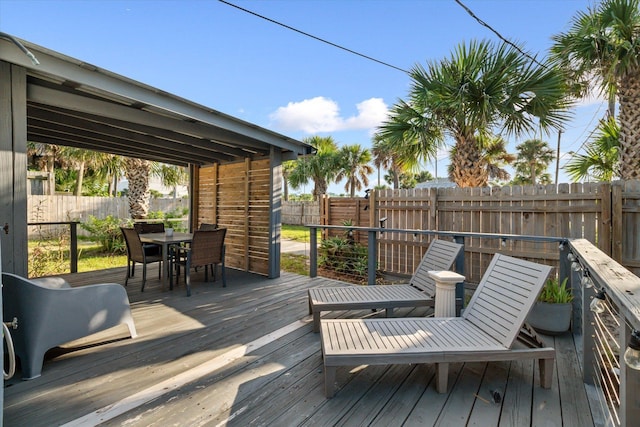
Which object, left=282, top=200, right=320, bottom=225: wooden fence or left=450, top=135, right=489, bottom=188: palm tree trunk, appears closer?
left=450, top=135, right=489, bottom=188: palm tree trunk

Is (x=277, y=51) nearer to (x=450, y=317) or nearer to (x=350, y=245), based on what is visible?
(x=350, y=245)

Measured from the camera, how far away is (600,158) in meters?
5.67

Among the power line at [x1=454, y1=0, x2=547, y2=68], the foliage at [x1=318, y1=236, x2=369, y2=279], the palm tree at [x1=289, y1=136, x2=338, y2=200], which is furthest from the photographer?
the palm tree at [x1=289, y1=136, x2=338, y2=200]

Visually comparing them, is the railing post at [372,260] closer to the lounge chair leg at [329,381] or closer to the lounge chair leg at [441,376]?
the lounge chair leg at [441,376]

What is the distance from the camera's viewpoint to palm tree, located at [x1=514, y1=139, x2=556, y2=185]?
20312 mm

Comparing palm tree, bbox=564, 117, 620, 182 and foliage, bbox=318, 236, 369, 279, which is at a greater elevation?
palm tree, bbox=564, 117, 620, 182

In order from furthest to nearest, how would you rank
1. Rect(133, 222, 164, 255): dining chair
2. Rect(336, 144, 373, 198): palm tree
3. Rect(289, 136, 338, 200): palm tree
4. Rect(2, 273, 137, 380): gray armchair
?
1. Rect(336, 144, 373, 198): palm tree
2. Rect(289, 136, 338, 200): palm tree
3. Rect(133, 222, 164, 255): dining chair
4. Rect(2, 273, 137, 380): gray armchair

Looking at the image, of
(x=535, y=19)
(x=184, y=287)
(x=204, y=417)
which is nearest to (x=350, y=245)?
(x=184, y=287)

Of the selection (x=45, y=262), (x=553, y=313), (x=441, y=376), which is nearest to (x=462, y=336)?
(x=441, y=376)

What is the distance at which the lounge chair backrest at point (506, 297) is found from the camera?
2064 mm

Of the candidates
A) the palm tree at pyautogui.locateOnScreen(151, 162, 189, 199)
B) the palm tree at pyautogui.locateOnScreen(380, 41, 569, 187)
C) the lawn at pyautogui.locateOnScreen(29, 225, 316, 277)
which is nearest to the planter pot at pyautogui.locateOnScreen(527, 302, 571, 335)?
the palm tree at pyautogui.locateOnScreen(380, 41, 569, 187)

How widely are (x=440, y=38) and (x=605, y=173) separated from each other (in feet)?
13.7

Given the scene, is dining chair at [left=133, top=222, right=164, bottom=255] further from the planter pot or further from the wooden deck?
the planter pot

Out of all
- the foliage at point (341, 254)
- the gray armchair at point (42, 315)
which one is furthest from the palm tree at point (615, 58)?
the gray armchair at point (42, 315)
